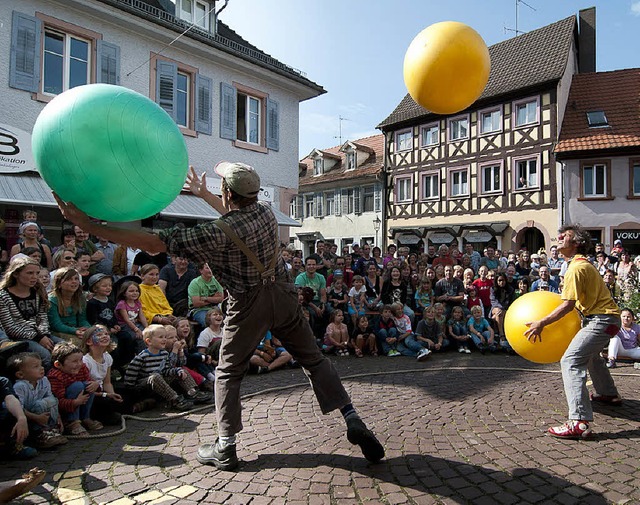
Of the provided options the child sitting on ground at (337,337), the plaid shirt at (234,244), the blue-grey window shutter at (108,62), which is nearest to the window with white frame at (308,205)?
the blue-grey window shutter at (108,62)

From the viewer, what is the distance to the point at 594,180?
74.3 feet

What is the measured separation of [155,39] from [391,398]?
12.9 m

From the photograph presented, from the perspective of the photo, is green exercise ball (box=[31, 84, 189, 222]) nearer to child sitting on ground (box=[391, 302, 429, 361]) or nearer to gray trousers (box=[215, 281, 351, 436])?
gray trousers (box=[215, 281, 351, 436])

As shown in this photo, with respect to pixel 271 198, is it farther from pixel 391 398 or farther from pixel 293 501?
pixel 293 501

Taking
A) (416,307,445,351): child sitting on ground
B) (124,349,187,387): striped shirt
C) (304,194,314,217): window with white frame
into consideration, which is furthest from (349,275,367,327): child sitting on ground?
(304,194,314,217): window with white frame

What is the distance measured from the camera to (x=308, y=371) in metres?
3.85

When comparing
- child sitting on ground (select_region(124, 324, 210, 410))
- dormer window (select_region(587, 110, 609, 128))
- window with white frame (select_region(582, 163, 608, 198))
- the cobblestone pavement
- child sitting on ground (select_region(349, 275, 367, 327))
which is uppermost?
dormer window (select_region(587, 110, 609, 128))

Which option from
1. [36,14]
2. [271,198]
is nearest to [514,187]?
[271,198]

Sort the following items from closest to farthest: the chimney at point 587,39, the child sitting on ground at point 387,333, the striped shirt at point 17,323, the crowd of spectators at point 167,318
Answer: the crowd of spectators at point 167,318
the striped shirt at point 17,323
the child sitting on ground at point 387,333
the chimney at point 587,39

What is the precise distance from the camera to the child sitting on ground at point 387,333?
9.23 m

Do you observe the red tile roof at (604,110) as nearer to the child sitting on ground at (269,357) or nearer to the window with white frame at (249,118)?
Result: the window with white frame at (249,118)

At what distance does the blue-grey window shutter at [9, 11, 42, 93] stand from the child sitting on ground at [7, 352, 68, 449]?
9893mm

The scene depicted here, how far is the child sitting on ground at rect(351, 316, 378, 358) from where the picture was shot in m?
9.12

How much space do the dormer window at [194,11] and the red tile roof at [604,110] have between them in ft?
50.8
